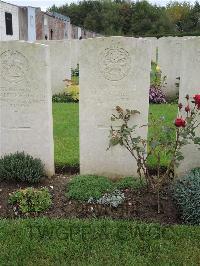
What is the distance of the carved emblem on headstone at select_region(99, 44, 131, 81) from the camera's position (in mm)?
5094

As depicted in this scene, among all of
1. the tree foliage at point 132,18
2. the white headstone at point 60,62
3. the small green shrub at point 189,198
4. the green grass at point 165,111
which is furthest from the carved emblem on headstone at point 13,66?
the tree foliage at point 132,18

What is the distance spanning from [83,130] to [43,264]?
2.19 meters

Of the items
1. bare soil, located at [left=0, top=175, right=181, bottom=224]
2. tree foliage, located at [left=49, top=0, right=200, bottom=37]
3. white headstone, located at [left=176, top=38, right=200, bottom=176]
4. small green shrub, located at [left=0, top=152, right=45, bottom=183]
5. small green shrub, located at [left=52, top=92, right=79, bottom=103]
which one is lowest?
bare soil, located at [left=0, top=175, right=181, bottom=224]

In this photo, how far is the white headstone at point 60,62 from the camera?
36.9 feet

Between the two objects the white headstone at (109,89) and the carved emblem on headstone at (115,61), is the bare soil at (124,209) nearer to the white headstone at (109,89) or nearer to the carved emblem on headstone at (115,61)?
the white headstone at (109,89)

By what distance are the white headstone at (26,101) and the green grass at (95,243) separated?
1393 millimetres

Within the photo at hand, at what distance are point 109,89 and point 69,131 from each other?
2.78 metres

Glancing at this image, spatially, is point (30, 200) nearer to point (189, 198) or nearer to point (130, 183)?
point (130, 183)

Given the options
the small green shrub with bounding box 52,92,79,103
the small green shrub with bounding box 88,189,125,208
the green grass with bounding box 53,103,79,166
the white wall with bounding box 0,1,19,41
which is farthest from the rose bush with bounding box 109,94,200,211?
the white wall with bounding box 0,1,19,41

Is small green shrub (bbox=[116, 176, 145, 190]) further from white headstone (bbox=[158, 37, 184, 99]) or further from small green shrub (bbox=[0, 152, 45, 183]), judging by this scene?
white headstone (bbox=[158, 37, 184, 99])

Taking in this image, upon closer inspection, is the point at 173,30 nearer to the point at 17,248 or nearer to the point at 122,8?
the point at 122,8

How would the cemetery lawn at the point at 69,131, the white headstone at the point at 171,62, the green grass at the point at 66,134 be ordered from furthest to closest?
the white headstone at the point at 171,62, the green grass at the point at 66,134, the cemetery lawn at the point at 69,131

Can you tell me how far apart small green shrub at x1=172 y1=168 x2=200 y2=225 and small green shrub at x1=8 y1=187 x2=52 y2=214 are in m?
1.55

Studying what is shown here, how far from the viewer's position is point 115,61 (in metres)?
5.12
